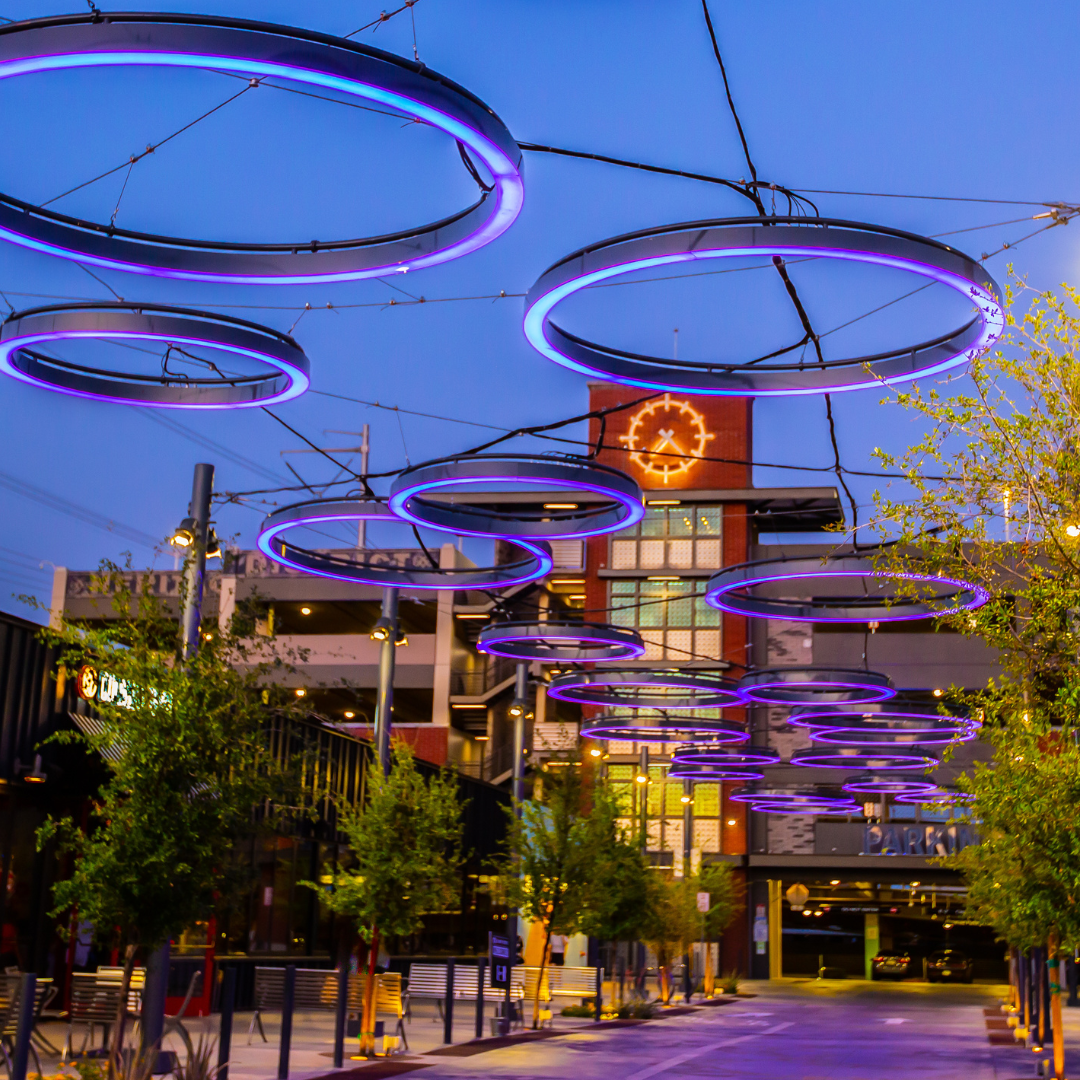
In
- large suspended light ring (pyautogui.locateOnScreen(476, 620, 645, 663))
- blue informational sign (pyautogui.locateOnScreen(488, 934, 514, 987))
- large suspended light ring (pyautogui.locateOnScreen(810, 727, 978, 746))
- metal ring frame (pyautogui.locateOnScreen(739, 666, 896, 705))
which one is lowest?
blue informational sign (pyautogui.locateOnScreen(488, 934, 514, 987))

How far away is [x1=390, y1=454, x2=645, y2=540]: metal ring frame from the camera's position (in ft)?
76.8

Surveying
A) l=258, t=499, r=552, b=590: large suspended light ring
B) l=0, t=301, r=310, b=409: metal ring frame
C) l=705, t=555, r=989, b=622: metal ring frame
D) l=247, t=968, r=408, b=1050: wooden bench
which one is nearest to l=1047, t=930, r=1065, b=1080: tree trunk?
l=705, t=555, r=989, b=622: metal ring frame

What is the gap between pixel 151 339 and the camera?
18.8 meters

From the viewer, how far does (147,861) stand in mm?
14500

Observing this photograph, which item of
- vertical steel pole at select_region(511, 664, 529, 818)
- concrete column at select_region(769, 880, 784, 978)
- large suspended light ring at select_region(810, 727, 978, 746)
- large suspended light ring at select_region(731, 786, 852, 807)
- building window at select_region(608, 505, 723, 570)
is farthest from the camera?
concrete column at select_region(769, 880, 784, 978)

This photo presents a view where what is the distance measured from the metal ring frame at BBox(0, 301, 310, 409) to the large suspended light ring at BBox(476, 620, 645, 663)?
50.1ft

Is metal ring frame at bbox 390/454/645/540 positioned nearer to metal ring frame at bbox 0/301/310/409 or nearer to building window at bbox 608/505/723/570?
metal ring frame at bbox 0/301/310/409

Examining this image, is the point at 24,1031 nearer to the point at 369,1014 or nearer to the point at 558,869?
the point at 369,1014

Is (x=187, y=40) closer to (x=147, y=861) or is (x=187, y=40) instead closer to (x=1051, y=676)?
(x=147, y=861)

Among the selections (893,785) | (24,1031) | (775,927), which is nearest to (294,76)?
(24,1031)

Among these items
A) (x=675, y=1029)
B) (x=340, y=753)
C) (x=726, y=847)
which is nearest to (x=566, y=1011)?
(x=675, y=1029)

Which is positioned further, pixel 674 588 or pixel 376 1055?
pixel 674 588

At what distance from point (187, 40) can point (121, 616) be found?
6.97 meters

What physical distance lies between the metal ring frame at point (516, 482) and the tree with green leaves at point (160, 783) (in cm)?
804
